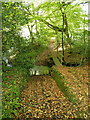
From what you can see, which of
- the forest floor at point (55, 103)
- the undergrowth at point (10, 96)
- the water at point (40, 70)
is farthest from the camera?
the water at point (40, 70)

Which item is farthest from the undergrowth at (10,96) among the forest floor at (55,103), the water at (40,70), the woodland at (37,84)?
the water at (40,70)

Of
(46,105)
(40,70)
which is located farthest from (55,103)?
(40,70)

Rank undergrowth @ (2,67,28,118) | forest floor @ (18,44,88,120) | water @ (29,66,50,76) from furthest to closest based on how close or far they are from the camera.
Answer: water @ (29,66,50,76), forest floor @ (18,44,88,120), undergrowth @ (2,67,28,118)

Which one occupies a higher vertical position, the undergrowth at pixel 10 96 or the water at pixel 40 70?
the undergrowth at pixel 10 96

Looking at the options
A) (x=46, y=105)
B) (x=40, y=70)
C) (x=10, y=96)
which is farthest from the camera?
(x=40, y=70)

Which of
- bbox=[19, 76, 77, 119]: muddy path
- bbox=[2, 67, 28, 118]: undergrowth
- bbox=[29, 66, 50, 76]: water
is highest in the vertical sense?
bbox=[2, 67, 28, 118]: undergrowth

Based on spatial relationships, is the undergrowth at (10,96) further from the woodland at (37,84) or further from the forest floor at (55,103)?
the forest floor at (55,103)

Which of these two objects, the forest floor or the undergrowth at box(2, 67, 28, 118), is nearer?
the undergrowth at box(2, 67, 28, 118)

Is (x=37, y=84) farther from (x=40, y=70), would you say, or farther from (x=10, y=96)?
(x=40, y=70)

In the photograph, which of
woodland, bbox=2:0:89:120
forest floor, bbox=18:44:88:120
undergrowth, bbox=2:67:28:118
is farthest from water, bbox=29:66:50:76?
forest floor, bbox=18:44:88:120

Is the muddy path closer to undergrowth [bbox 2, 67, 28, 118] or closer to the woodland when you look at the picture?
the woodland

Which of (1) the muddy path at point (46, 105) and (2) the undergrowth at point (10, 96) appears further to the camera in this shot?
(1) the muddy path at point (46, 105)

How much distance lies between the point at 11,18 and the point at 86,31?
10.9 feet

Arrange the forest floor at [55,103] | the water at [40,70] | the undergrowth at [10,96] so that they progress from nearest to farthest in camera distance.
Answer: the undergrowth at [10,96], the forest floor at [55,103], the water at [40,70]
